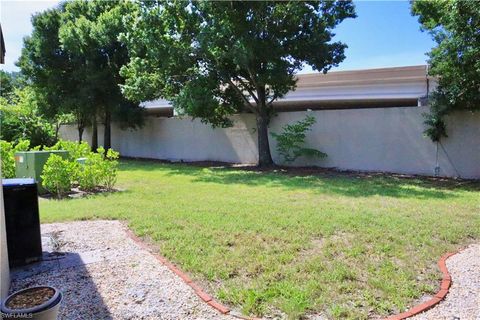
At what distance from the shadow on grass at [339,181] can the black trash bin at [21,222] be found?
564 centimetres

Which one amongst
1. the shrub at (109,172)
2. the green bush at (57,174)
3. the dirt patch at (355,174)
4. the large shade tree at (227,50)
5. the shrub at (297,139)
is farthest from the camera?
the shrub at (297,139)

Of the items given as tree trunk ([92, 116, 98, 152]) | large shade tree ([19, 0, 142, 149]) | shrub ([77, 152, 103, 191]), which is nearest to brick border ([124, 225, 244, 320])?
shrub ([77, 152, 103, 191])

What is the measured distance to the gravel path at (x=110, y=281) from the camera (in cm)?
318

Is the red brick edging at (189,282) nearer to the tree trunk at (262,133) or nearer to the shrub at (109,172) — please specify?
the shrub at (109,172)

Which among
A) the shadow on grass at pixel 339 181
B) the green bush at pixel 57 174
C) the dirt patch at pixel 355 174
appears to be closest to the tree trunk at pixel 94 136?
the dirt patch at pixel 355 174

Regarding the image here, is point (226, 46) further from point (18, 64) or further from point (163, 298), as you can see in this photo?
point (18, 64)

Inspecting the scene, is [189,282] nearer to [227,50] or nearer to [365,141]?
[227,50]

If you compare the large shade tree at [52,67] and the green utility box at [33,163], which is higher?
the large shade tree at [52,67]

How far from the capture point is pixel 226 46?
11.5 metres

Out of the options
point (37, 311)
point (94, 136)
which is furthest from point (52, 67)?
point (37, 311)

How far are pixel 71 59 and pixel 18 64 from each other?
10.4 ft

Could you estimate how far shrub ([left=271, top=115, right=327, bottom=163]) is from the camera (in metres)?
12.5

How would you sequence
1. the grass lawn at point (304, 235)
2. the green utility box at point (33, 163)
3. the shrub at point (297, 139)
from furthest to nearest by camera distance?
the shrub at point (297, 139), the green utility box at point (33, 163), the grass lawn at point (304, 235)

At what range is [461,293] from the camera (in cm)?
350
